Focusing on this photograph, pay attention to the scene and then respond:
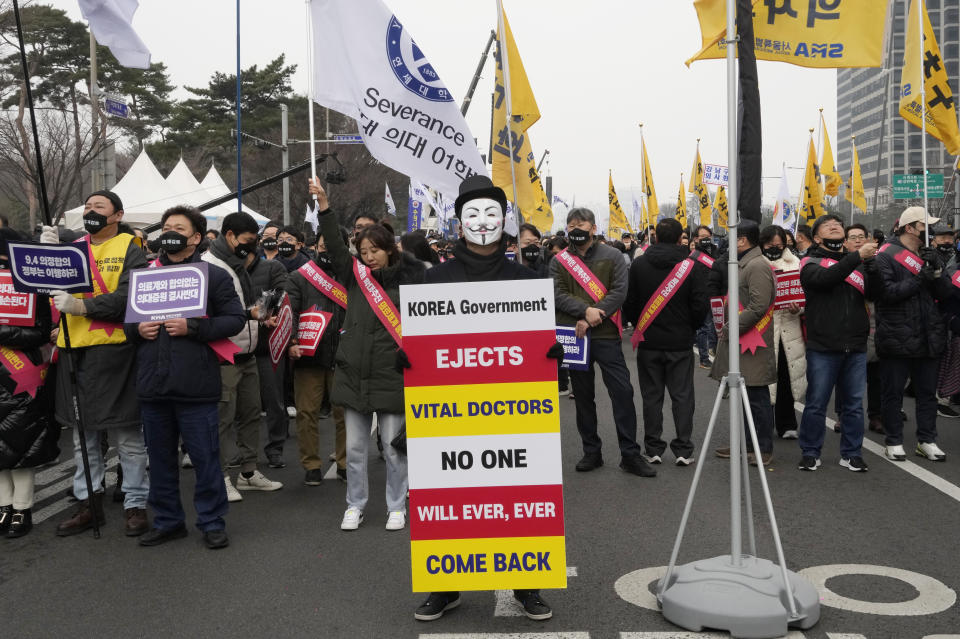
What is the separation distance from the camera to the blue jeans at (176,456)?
18.9ft

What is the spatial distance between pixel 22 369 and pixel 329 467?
2.74 meters

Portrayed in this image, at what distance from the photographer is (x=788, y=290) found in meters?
8.20

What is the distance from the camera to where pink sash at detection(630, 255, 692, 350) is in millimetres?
7840

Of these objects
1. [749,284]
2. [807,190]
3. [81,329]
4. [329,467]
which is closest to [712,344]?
[807,190]

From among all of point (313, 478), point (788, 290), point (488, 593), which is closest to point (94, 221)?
point (313, 478)

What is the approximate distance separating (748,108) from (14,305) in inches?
182

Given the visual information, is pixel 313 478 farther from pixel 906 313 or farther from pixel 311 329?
pixel 906 313

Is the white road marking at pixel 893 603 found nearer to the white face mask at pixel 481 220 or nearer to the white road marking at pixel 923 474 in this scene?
the white road marking at pixel 923 474

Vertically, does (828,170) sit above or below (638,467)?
above

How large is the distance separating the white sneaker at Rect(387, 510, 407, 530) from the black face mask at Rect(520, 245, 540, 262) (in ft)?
19.7

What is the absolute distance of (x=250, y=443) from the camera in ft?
24.0

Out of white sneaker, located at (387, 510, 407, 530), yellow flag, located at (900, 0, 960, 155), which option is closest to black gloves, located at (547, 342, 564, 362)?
white sneaker, located at (387, 510, 407, 530)

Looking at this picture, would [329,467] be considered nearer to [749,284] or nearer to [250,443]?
[250,443]

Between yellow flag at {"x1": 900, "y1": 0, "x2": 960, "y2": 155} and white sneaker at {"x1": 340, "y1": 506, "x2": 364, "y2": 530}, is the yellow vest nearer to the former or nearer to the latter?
white sneaker at {"x1": 340, "y1": 506, "x2": 364, "y2": 530}
